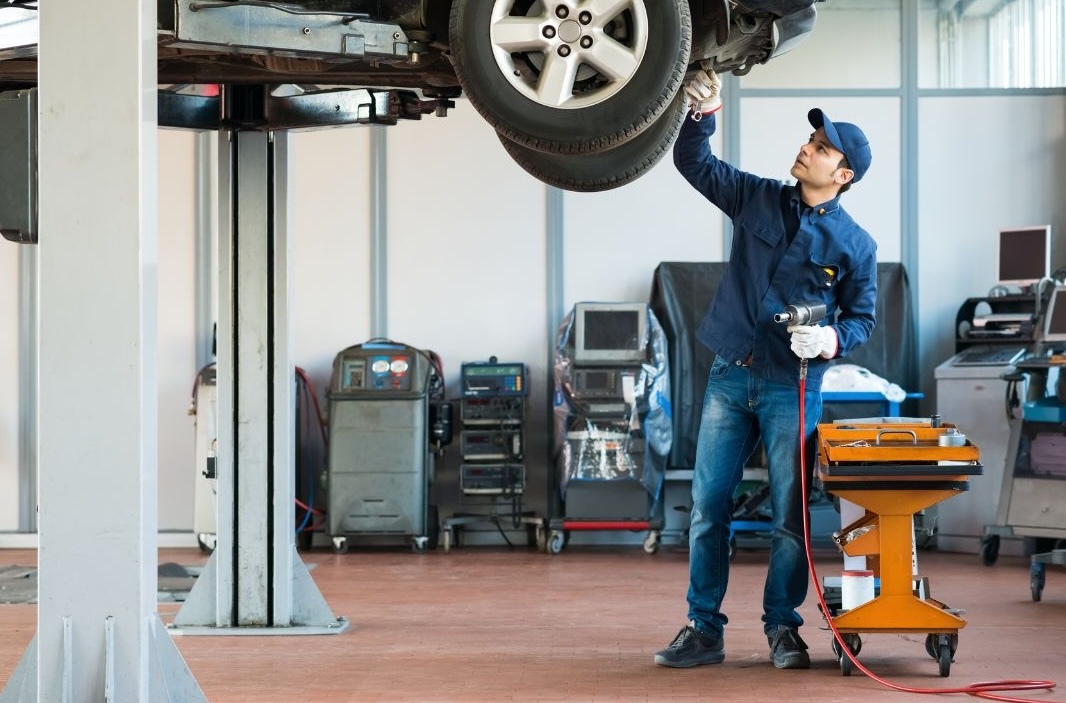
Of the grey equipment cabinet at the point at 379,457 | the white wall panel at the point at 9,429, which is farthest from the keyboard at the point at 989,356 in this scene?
the white wall panel at the point at 9,429

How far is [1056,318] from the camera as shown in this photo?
666 cm

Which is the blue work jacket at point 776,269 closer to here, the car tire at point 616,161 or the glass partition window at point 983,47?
the car tire at point 616,161

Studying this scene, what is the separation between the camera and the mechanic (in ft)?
12.8

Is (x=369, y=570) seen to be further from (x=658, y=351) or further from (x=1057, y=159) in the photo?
(x=1057, y=159)

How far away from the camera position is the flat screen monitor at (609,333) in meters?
7.57

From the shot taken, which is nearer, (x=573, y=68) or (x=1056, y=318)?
(x=573, y=68)

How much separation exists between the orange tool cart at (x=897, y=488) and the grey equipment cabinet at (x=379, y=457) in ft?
13.2

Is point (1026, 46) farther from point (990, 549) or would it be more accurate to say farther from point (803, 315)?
point (803, 315)

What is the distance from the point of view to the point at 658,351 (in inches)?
302

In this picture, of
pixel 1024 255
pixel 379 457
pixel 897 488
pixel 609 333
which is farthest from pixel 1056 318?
pixel 379 457

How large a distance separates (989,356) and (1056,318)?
0.78 metres

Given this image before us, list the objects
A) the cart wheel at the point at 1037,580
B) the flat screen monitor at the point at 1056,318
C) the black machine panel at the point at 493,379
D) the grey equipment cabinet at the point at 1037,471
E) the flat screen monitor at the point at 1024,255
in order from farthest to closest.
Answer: the black machine panel at the point at 493,379 → the flat screen monitor at the point at 1024,255 → the flat screen monitor at the point at 1056,318 → the grey equipment cabinet at the point at 1037,471 → the cart wheel at the point at 1037,580

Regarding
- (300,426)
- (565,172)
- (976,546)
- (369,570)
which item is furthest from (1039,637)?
(300,426)

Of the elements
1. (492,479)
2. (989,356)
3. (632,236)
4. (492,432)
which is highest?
(632,236)
